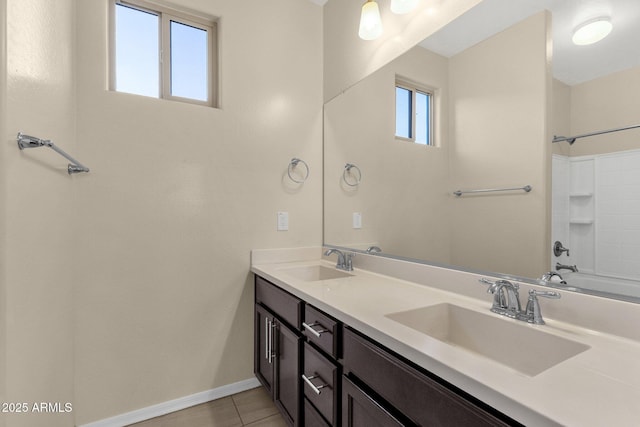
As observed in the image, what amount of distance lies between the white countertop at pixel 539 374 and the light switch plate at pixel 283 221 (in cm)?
94

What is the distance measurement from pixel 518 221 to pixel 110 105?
199 cm

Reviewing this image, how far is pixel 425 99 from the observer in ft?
4.78

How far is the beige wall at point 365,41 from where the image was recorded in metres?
1.37

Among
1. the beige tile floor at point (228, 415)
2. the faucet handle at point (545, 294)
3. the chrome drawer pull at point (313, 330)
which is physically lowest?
the beige tile floor at point (228, 415)

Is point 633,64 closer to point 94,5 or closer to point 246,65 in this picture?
point 246,65

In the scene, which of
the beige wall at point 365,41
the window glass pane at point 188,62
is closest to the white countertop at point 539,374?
the beige wall at point 365,41

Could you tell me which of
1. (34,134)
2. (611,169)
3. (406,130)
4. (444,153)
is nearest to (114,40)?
(34,134)

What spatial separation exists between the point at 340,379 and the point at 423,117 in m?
1.21

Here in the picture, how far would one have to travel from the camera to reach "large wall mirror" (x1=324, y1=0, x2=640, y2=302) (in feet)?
2.85

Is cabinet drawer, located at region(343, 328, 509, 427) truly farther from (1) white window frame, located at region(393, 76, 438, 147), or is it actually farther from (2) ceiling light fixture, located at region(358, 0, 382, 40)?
(2) ceiling light fixture, located at region(358, 0, 382, 40)

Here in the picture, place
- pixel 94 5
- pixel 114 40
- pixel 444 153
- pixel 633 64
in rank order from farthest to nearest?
pixel 114 40 → pixel 94 5 → pixel 444 153 → pixel 633 64

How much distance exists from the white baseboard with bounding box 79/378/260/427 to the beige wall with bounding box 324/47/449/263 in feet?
3.64

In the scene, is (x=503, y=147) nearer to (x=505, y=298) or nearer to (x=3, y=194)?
(x=505, y=298)

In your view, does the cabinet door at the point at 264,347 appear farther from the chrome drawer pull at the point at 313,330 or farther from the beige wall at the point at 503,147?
the beige wall at the point at 503,147
